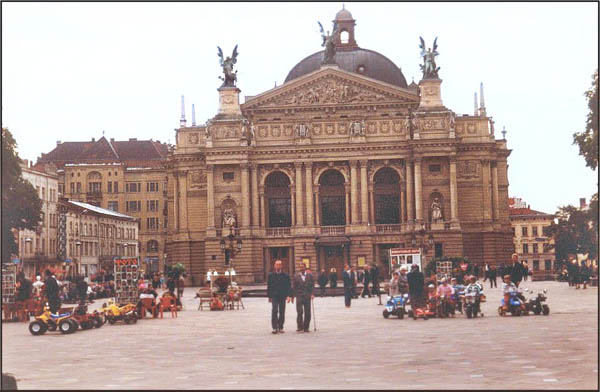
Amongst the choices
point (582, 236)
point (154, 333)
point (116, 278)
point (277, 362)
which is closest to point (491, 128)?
point (582, 236)

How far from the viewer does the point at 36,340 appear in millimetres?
27891

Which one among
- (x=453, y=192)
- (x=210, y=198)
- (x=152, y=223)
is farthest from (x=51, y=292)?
(x=152, y=223)

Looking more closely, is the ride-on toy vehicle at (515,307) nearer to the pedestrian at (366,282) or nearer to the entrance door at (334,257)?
the pedestrian at (366,282)

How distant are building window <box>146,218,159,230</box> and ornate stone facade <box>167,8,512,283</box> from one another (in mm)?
45665

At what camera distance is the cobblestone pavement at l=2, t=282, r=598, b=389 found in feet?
55.2

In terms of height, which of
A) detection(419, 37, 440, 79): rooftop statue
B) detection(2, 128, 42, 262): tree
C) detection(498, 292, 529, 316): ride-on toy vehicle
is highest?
detection(419, 37, 440, 79): rooftop statue

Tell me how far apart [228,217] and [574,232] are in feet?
119

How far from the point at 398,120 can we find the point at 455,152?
5.99m

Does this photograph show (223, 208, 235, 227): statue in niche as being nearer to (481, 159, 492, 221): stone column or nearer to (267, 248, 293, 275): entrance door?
(267, 248, 293, 275): entrance door

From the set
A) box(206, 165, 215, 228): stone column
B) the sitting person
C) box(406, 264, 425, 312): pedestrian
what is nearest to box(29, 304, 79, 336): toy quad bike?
box(406, 264, 425, 312): pedestrian

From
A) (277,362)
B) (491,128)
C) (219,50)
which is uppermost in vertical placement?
(219,50)

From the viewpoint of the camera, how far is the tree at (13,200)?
160 ft

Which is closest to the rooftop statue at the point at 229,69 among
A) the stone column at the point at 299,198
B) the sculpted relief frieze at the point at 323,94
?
the sculpted relief frieze at the point at 323,94

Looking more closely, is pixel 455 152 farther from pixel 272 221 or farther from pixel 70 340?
pixel 70 340
